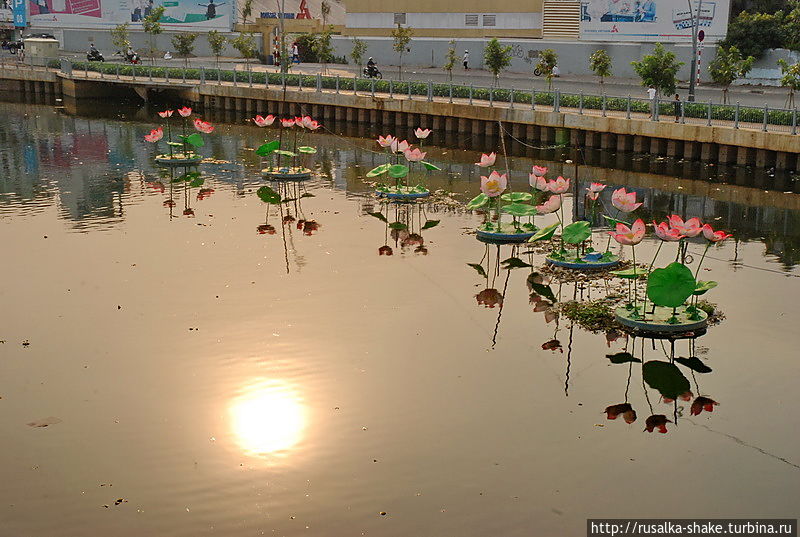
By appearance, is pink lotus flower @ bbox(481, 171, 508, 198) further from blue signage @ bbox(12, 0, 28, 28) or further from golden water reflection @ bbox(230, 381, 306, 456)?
blue signage @ bbox(12, 0, 28, 28)

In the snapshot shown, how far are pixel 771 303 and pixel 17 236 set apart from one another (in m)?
16.6

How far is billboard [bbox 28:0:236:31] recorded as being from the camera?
3167 inches

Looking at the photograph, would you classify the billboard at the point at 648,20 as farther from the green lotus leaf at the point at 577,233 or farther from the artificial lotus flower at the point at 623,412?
the artificial lotus flower at the point at 623,412

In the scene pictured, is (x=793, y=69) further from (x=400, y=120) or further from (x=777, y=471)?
(x=777, y=471)

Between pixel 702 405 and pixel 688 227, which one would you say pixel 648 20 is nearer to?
pixel 688 227

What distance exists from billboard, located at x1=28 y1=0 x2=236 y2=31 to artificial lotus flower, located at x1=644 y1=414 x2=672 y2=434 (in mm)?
69012

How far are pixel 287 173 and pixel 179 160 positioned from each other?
4.65 m

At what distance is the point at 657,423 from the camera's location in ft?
50.6

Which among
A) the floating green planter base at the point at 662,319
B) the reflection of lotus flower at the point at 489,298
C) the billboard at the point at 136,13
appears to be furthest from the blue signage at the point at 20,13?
the floating green planter base at the point at 662,319

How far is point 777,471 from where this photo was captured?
45.3 ft

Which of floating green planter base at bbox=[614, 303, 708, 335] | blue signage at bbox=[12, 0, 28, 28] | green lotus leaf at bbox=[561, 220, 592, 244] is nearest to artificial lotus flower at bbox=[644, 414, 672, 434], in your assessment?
floating green planter base at bbox=[614, 303, 708, 335]

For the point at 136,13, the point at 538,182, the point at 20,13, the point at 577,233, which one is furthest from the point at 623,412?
the point at 20,13

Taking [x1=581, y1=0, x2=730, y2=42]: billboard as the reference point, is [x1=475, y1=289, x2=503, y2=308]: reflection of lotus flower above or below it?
below

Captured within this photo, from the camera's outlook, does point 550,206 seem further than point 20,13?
No
